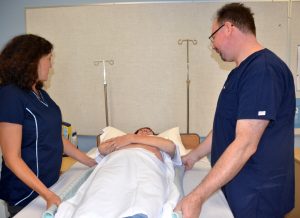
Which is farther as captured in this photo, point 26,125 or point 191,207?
point 26,125

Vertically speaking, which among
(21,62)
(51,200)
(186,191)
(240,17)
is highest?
(240,17)

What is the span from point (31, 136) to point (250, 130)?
978 mm

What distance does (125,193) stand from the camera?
1.35 meters

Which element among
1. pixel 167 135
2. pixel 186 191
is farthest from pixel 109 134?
pixel 186 191

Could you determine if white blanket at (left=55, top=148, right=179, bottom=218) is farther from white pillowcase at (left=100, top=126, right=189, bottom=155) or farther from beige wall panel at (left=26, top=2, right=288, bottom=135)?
beige wall panel at (left=26, top=2, right=288, bottom=135)

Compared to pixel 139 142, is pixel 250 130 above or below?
above

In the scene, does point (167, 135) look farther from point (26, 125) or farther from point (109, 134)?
point (26, 125)

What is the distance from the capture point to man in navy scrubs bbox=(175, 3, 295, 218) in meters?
1.27

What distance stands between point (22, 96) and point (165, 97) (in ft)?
4.97

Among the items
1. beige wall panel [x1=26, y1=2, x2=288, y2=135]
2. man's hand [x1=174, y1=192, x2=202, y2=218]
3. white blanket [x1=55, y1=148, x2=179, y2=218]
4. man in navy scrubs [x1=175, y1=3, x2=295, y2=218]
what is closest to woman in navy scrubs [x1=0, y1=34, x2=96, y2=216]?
white blanket [x1=55, y1=148, x2=179, y2=218]

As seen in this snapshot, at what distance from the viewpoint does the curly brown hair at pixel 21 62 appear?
1500mm

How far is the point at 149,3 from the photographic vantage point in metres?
2.72

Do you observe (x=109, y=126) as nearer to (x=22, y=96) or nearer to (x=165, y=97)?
(x=165, y=97)

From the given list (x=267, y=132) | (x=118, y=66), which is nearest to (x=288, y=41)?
(x=118, y=66)
